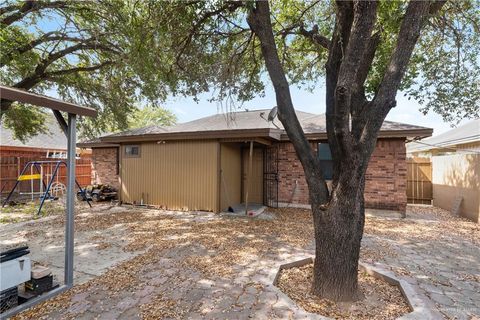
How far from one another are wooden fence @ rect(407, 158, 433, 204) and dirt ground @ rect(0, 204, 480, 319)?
2547mm

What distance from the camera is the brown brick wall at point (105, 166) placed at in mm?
12250

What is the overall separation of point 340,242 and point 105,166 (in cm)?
1203

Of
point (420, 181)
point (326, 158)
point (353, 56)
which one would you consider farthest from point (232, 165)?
point (420, 181)

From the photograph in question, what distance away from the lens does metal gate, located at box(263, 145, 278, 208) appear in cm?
961

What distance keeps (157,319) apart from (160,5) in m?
5.09

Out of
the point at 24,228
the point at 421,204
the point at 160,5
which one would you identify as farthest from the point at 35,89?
the point at 421,204

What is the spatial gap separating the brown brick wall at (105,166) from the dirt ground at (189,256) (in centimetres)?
418

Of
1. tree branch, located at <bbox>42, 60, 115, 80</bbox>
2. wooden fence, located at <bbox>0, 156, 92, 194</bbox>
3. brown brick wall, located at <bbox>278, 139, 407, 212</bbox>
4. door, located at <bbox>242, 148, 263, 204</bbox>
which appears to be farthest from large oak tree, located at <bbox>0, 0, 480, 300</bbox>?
wooden fence, located at <bbox>0, 156, 92, 194</bbox>

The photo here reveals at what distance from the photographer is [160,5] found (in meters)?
4.95

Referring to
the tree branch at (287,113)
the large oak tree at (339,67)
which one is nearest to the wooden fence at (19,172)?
the large oak tree at (339,67)

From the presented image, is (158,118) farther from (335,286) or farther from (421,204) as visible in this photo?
(335,286)

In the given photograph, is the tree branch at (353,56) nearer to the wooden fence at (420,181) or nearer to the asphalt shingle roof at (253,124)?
the asphalt shingle roof at (253,124)

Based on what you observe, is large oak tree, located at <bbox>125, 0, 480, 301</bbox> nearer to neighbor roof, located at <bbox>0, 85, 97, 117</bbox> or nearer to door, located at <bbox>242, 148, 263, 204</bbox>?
neighbor roof, located at <bbox>0, 85, 97, 117</bbox>

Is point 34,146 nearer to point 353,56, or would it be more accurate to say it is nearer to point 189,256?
point 189,256
